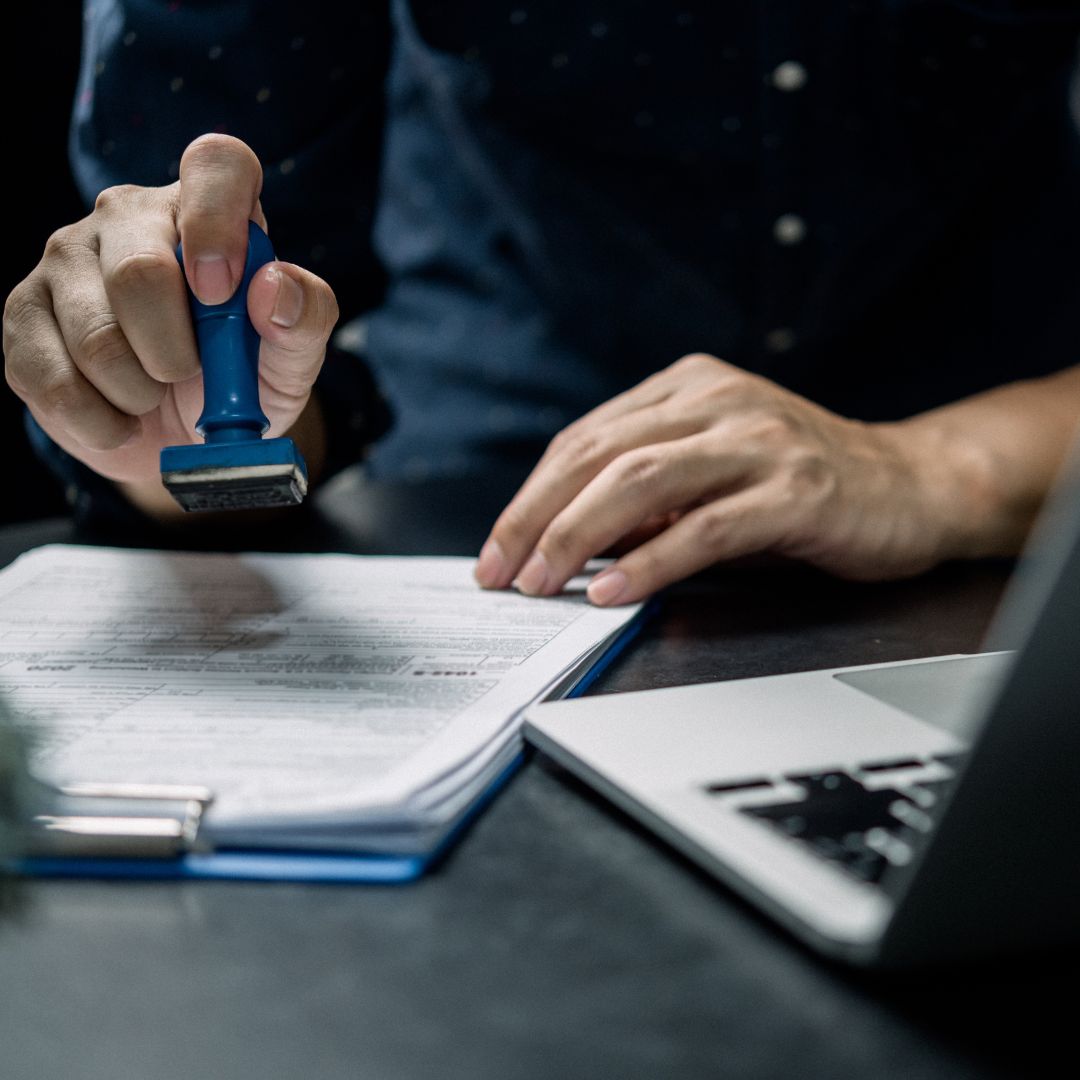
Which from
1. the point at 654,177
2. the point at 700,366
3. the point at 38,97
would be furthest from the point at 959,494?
the point at 38,97

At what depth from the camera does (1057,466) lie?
2.30ft

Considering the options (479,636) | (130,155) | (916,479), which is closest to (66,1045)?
(479,636)

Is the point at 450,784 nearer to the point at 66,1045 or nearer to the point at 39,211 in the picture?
the point at 66,1045

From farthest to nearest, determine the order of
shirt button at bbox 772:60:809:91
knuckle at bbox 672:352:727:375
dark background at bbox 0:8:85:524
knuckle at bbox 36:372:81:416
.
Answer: shirt button at bbox 772:60:809:91, dark background at bbox 0:8:85:524, knuckle at bbox 672:352:727:375, knuckle at bbox 36:372:81:416

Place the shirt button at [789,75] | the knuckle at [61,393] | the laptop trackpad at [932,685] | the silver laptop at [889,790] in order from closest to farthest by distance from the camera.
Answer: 1. the silver laptop at [889,790]
2. the laptop trackpad at [932,685]
3. the knuckle at [61,393]
4. the shirt button at [789,75]

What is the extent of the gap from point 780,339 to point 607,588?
0.46m

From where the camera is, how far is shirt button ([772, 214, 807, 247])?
0.87 metres

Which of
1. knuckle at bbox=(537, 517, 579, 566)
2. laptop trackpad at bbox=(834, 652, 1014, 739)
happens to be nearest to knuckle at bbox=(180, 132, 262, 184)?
knuckle at bbox=(537, 517, 579, 566)

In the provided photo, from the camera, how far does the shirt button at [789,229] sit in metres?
0.87

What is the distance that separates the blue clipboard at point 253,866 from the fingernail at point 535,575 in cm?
24

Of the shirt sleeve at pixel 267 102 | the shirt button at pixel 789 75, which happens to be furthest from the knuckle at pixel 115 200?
the shirt button at pixel 789 75

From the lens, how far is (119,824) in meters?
0.30

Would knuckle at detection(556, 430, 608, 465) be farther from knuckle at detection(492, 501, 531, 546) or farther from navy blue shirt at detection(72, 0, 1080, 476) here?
navy blue shirt at detection(72, 0, 1080, 476)

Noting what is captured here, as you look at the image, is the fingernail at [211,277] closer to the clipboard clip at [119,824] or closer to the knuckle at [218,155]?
the knuckle at [218,155]
